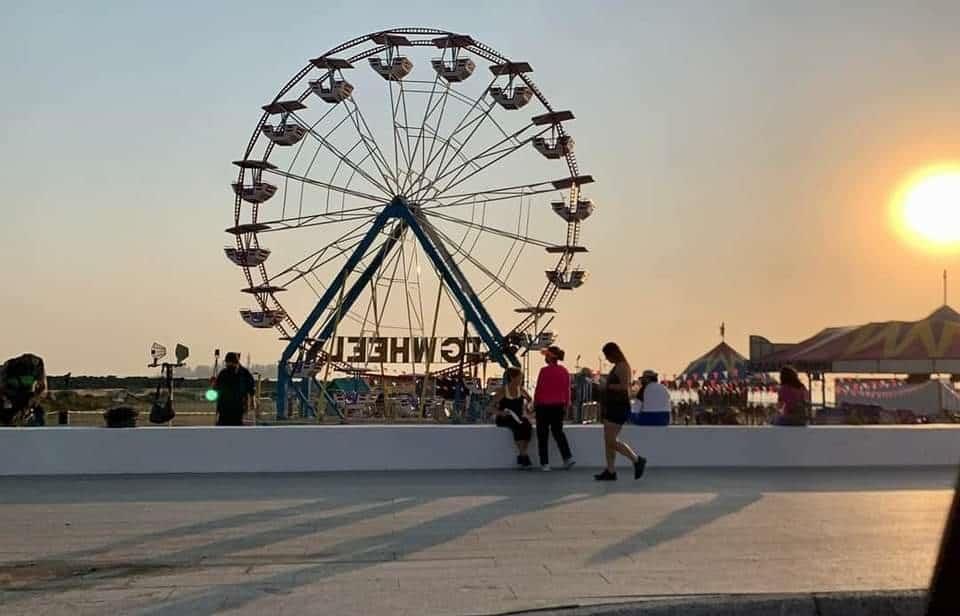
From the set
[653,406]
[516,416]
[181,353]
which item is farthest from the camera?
[181,353]

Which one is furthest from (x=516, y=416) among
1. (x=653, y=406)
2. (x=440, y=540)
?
(x=440, y=540)

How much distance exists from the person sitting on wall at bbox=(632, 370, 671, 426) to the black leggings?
1314 mm

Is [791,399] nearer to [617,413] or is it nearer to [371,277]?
[617,413]

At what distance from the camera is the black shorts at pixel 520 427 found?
13422 millimetres

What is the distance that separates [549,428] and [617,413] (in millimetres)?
1567

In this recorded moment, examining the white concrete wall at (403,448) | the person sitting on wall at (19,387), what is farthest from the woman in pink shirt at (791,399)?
the person sitting on wall at (19,387)

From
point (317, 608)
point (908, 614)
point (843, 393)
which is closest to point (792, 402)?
point (908, 614)

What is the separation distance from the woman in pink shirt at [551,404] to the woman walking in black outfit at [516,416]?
26 centimetres

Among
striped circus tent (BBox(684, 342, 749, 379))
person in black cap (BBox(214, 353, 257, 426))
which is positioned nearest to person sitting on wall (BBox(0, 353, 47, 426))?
person in black cap (BBox(214, 353, 257, 426))

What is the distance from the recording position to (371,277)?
125ft

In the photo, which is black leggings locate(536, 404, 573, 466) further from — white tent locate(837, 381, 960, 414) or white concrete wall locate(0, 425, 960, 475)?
white tent locate(837, 381, 960, 414)

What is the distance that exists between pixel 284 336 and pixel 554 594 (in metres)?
34.1

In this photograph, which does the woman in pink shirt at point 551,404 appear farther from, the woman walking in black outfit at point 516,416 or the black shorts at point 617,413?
the black shorts at point 617,413

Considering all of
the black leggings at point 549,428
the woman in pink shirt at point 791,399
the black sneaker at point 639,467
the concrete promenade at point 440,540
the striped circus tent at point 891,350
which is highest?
the striped circus tent at point 891,350
